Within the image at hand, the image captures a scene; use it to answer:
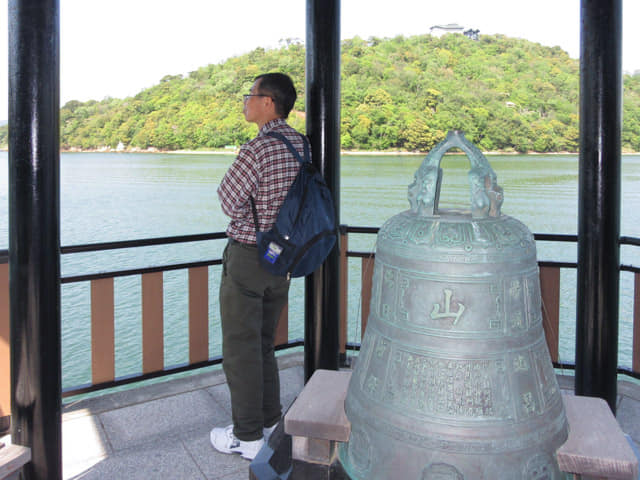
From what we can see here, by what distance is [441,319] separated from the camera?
1649 millimetres

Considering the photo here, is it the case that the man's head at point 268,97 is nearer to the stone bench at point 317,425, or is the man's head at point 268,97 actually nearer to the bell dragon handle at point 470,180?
the bell dragon handle at point 470,180

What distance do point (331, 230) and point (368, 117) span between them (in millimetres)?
16998

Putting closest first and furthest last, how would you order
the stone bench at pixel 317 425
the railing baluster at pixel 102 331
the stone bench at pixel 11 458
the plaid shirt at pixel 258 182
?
the stone bench at pixel 11 458
the stone bench at pixel 317 425
the plaid shirt at pixel 258 182
the railing baluster at pixel 102 331

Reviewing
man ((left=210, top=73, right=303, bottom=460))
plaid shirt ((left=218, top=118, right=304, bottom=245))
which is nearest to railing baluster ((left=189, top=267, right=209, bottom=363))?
man ((left=210, top=73, right=303, bottom=460))

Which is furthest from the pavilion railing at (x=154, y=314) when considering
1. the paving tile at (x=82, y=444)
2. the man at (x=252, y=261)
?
the man at (x=252, y=261)

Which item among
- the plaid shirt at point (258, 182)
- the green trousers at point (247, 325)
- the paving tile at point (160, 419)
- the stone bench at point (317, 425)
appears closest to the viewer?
the stone bench at point (317, 425)

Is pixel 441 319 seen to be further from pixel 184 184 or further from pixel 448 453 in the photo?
pixel 184 184

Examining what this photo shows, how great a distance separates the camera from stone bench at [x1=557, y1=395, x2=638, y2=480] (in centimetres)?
166

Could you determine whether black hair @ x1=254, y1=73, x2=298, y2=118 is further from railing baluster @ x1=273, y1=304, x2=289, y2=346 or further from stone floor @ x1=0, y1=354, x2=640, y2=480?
railing baluster @ x1=273, y1=304, x2=289, y2=346

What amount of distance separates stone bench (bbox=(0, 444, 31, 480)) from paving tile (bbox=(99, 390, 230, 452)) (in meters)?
0.71

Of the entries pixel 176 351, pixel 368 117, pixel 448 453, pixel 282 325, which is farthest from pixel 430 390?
pixel 368 117

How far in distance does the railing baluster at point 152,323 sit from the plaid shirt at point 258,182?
115 centimetres

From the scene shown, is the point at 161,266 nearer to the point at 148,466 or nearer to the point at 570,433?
the point at 148,466

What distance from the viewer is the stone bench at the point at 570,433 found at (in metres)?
1.69
